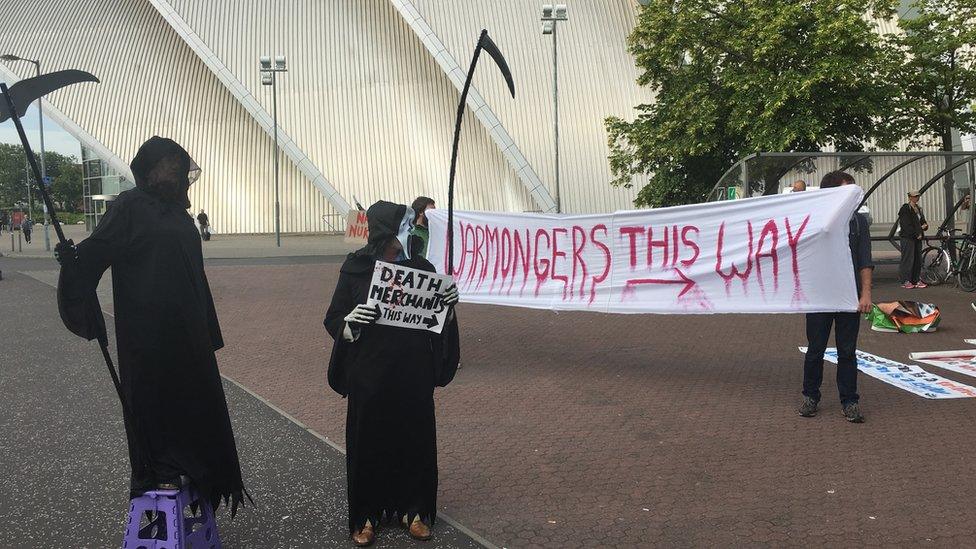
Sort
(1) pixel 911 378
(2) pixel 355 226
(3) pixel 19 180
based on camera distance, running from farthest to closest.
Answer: (3) pixel 19 180, (2) pixel 355 226, (1) pixel 911 378

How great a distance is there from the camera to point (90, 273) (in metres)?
3.67

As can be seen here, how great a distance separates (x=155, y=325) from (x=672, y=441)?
3698mm

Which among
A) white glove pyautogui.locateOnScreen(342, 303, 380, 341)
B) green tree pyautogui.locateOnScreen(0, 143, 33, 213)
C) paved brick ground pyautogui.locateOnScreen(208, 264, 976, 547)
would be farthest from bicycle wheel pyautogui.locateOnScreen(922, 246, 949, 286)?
green tree pyautogui.locateOnScreen(0, 143, 33, 213)

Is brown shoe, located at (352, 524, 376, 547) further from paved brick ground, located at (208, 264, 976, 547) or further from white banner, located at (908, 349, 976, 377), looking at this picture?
white banner, located at (908, 349, 976, 377)

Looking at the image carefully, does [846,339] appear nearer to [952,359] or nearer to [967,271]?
[952,359]

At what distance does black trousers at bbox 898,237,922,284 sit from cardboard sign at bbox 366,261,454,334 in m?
13.7

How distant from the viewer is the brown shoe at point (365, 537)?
438 centimetres

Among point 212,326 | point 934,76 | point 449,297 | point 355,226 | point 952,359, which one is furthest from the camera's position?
point 355,226

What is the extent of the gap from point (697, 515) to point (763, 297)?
3.23m

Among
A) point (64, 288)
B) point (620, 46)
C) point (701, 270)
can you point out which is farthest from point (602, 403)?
point (620, 46)

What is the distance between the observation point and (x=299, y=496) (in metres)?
5.09

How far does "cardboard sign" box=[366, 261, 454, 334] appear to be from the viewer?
433 centimetres

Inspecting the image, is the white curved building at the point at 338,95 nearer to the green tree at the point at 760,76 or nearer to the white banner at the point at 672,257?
the green tree at the point at 760,76

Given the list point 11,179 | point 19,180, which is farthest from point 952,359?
point 11,179
